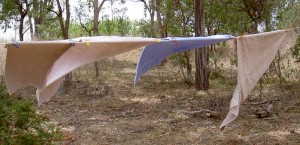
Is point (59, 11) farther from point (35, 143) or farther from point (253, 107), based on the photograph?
point (35, 143)

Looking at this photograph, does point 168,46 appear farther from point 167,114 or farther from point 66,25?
point 66,25

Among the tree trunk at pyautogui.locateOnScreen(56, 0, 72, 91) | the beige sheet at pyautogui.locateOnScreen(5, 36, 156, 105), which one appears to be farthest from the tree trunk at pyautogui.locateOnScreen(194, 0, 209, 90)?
the beige sheet at pyautogui.locateOnScreen(5, 36, 156, 105)

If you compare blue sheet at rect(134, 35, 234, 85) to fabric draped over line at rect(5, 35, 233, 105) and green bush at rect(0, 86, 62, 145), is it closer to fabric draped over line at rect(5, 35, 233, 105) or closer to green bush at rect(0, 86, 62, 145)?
fabric draped over line at rect(5, 35, 233, 105)

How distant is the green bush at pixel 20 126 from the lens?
3.31 m

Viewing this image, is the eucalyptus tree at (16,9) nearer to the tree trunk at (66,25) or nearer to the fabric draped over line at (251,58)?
the tree trunk at (66,25)

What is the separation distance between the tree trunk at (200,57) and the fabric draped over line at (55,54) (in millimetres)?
4709

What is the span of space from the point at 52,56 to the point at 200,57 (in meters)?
5.49

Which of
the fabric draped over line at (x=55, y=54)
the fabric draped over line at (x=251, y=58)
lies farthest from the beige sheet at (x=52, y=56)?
the fabric draped over line at (x=251, y=58)

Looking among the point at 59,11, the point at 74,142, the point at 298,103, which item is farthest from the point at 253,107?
the point at 59,11

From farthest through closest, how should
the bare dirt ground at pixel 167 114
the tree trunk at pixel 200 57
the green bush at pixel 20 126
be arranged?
the tree trunk at pixel 200 57
the bare dirt ground at pixel 167 114
the green bush at pixel 20 126

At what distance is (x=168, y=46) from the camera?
3.96 meters

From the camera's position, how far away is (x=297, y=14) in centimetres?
689

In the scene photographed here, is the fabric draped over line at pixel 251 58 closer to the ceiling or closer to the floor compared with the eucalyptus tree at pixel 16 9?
closer to the floor

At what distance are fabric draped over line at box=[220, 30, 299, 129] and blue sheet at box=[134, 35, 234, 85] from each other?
19 centimetres
